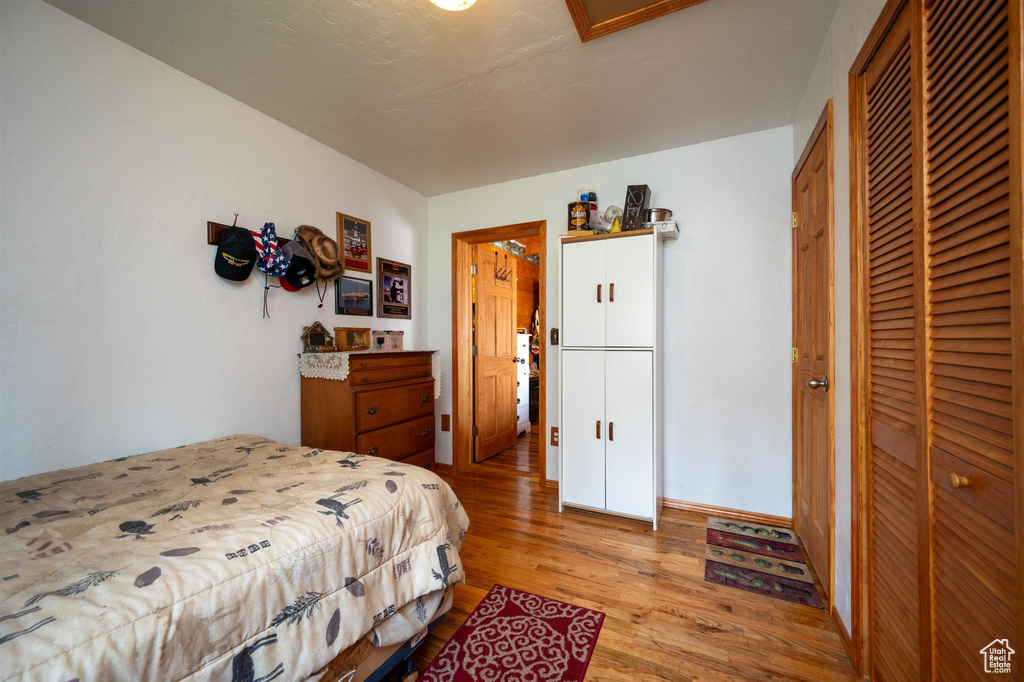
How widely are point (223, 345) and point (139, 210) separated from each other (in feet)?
2.42

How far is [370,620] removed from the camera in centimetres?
113

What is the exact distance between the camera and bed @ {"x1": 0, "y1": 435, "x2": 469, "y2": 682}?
706mm

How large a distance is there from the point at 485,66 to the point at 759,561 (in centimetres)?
297

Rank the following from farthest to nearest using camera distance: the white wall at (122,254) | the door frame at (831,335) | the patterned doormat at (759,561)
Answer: the patterned doormat at (759,561) → the door frame at (831,335) → the white wall at (122,254)

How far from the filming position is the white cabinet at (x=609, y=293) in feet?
8.33

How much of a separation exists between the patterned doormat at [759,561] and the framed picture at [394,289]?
9.26ft

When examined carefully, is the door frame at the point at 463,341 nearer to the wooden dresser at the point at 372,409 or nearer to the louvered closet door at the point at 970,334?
the wooden dresser at the point at 372,409

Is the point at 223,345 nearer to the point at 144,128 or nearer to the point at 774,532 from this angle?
the point at 144,128

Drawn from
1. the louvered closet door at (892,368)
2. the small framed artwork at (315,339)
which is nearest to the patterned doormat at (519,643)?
the louvered closet door at (892,368)

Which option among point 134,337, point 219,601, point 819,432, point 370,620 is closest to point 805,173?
point 819,432

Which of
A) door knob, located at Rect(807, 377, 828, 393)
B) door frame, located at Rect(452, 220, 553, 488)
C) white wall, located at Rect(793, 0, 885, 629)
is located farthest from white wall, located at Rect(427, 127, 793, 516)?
door frame, located at Rect(452, 220, 553, 488)

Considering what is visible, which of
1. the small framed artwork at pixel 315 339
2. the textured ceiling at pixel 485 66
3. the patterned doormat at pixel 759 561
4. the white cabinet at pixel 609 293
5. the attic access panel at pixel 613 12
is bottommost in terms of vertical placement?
the patterned doormat at pixel 759 561

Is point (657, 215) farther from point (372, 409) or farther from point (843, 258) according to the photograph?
point (372, 409)

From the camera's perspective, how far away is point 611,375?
2.64m
